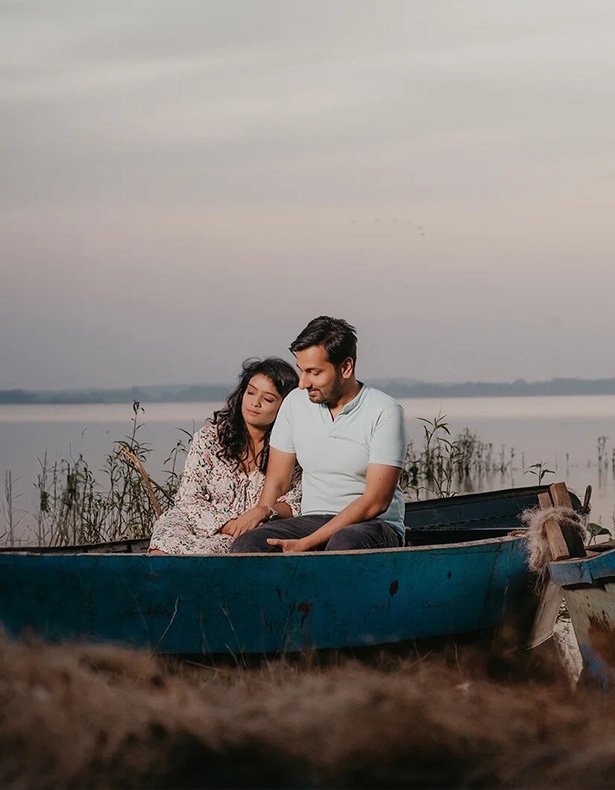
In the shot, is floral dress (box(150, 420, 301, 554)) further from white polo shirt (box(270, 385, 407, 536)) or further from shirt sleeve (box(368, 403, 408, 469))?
shirt sleeve (box(368, 403, 408, 469))

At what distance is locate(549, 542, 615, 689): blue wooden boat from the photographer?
204 inches

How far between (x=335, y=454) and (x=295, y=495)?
0.47 m

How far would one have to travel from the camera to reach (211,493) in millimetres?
6098

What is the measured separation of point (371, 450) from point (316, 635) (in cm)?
80

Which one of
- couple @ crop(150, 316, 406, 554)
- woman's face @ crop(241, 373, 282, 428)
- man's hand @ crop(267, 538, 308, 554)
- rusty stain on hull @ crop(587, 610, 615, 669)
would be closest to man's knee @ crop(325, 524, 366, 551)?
couple @ crop(150, 316, 406, 554)

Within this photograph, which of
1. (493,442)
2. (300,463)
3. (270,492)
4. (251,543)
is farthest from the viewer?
(493,442)

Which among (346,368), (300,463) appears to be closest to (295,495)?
(300,463)

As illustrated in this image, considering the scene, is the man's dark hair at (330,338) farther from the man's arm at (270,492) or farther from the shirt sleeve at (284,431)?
the man's arm at (270,492)

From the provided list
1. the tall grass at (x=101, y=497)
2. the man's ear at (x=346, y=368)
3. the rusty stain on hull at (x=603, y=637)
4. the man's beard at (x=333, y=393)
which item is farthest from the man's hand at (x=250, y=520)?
the tall grass at (x=101, y=497)

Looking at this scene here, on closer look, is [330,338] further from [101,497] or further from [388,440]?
[101,497]

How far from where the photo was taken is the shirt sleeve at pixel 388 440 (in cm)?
550

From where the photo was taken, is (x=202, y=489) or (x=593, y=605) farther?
(x=202, y=489)

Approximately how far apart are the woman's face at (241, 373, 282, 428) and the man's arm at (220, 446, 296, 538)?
0.56 ft

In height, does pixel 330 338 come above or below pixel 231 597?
above
